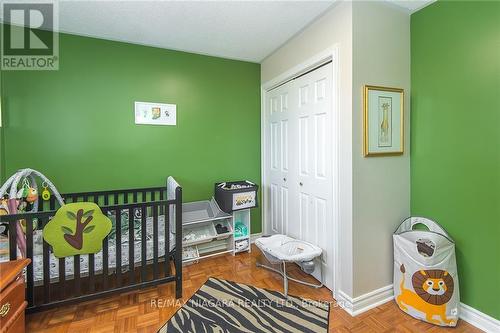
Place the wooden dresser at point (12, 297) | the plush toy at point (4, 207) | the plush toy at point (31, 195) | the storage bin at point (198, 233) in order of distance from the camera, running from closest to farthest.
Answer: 1. the wooden dresser at point (12, 297)
2. the plush toy at point (4, 207)
3. the plush toy at point (31, 195)
4. the storage bin at point (198, 233)

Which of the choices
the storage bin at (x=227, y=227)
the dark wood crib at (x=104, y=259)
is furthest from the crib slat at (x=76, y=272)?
the storage bin at (x=227, y=227)

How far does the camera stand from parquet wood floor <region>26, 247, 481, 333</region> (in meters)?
1.60

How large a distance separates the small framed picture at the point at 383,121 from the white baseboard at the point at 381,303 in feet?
3.57

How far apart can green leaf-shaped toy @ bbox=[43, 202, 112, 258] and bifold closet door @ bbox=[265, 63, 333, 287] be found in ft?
5.53

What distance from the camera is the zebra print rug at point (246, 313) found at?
1.60m

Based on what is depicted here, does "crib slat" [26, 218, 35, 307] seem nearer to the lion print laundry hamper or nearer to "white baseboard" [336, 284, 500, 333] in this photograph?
"white baseboard" [336, 284, 500, 333]

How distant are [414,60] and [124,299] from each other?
3.04m

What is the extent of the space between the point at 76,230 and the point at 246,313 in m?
1.33

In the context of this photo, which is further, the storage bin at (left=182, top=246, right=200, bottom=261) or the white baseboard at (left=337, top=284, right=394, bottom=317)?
the storage bin at (left=182, top=246, right=200, bottom=261)

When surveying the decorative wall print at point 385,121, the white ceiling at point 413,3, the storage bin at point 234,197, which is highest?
the white ceiling at point 413,3

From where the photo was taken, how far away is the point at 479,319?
1.58 m

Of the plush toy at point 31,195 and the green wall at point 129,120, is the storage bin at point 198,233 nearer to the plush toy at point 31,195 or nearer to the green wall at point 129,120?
the green wall at point 129,120

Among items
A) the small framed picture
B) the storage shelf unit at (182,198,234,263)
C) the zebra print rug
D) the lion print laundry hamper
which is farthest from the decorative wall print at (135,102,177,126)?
the lion print laundry hamper

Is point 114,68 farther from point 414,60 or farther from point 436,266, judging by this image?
point 436,266
